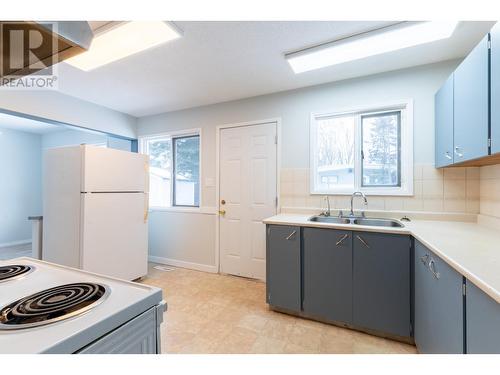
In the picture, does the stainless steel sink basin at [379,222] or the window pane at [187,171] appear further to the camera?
the window pane at [187,171]

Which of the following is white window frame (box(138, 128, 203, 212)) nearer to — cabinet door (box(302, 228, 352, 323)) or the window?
the window

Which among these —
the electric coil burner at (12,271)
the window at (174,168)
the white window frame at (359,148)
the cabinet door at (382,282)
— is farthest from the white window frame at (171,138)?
the electric coil burner at (12,271)

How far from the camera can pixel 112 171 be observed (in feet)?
8.80

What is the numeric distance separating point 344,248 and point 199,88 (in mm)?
2424

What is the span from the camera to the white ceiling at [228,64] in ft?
5.71

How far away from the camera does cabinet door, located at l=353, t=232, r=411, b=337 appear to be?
1.74 m

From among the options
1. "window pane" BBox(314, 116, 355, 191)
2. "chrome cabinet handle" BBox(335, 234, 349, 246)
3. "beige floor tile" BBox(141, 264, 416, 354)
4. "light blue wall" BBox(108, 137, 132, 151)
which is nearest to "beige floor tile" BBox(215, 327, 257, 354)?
"beige floor tile" BBox(141, 264, 416, 354)

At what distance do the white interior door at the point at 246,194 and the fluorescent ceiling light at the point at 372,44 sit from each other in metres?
0.92

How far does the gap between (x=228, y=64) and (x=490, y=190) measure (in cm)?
260

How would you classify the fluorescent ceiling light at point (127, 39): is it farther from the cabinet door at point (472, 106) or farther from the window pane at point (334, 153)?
the cabinet door at point (472, 106)

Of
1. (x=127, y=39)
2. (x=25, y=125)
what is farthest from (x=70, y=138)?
(x=127, y=39)

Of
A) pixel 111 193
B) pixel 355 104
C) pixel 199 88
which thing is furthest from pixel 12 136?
pixel 355 104
